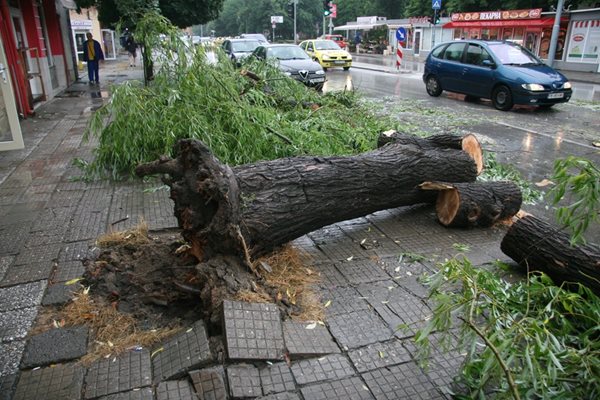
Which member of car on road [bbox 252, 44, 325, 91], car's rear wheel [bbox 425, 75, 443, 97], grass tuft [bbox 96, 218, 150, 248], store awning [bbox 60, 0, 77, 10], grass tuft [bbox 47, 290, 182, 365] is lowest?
grass tuft [bbox 47, 290, 182, 365]

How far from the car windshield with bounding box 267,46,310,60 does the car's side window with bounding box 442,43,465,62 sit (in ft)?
16.1

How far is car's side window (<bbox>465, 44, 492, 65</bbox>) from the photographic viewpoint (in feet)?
43.1

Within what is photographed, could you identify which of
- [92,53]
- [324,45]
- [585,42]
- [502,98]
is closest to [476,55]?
[502,98]

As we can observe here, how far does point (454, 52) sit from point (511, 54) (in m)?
1.69

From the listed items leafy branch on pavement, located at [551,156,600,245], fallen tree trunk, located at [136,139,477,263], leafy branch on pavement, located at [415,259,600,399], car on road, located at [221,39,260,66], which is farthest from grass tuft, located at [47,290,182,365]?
car on road, located at [221,39,260,66]

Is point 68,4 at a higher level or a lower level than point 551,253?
higher

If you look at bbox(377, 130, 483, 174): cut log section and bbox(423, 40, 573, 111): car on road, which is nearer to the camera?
bbox(377, 130, 483, 174): cut log section

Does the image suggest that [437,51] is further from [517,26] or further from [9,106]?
[517,26]

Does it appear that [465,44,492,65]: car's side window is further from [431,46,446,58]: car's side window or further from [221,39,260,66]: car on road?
Answer: [221,39,260,66]: car on road

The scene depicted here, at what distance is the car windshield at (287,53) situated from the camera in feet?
55.3

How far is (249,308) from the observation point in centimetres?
329

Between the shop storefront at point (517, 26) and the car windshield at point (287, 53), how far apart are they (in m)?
16.6

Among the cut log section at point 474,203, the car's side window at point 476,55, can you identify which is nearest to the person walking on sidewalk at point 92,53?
the car's side window at point 476,55

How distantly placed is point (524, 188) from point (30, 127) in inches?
376
